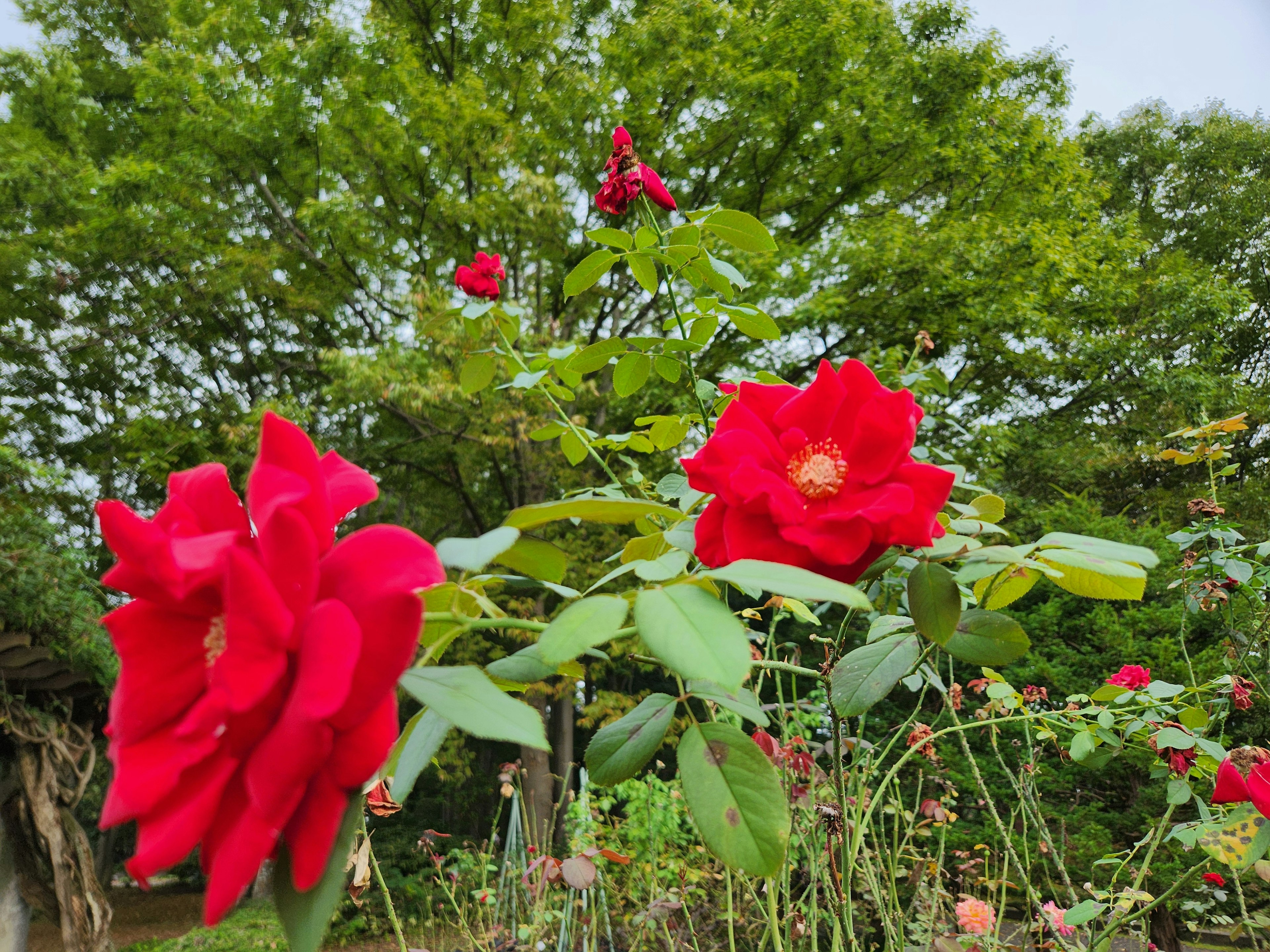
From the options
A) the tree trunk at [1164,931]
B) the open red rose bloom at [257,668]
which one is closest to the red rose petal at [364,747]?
the open red rose bloom at [257,668]

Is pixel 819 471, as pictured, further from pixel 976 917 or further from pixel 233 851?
pixel 976 917

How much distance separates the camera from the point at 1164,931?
3.29 m

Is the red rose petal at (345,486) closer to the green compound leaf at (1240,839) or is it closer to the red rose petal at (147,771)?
the red rose petal at (147,771)

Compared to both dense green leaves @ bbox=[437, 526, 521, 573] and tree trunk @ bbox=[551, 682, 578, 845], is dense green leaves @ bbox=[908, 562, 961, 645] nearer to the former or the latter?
dense green leaves @ bbox=[437, 526, 521, 573]

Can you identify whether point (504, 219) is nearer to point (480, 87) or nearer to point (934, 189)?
point (480, 87)

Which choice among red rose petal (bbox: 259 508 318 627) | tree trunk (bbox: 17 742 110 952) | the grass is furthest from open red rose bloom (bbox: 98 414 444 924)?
the grass

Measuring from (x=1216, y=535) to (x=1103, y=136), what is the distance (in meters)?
12.8

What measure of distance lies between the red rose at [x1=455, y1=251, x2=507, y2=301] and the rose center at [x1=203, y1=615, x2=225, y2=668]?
1.10 m

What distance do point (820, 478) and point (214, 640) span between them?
33 centimetres

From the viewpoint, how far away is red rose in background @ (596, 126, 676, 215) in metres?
0.88

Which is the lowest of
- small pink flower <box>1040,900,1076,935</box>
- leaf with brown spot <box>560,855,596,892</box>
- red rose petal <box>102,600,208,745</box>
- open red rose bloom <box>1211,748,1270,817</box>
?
small pink flower <box>1040,900,1076,935</box>

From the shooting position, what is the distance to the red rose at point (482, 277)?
4.47 ft

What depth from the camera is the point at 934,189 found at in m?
8.19

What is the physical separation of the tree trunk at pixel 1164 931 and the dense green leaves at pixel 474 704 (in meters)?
3.98
